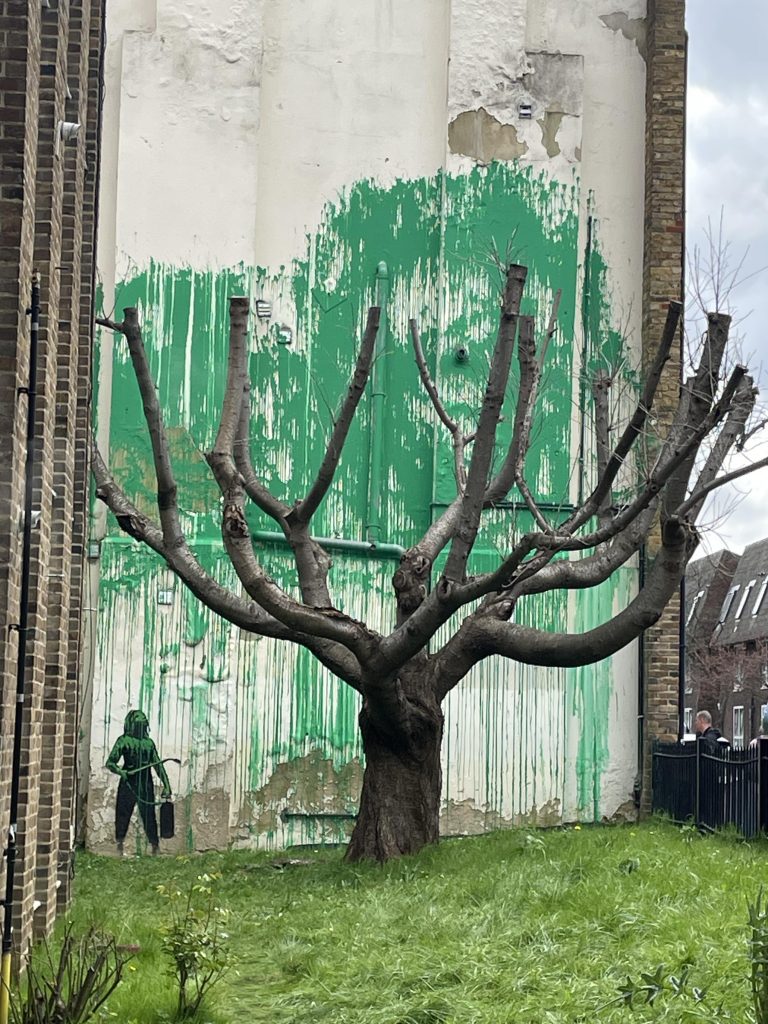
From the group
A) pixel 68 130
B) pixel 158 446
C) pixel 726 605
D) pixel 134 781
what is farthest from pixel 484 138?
pixel 726 605

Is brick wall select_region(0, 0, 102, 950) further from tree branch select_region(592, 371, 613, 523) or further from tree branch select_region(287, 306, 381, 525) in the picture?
tree branch select_region(592, 371, 613, 523)

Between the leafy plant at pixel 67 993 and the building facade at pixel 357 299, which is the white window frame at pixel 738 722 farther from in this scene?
the leafy plant at pixel 67 993

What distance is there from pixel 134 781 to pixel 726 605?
41584 millimetres

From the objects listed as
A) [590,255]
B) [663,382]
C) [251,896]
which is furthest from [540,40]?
[251,896]

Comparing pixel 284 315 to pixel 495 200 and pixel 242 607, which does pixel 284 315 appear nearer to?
pixel 495 200

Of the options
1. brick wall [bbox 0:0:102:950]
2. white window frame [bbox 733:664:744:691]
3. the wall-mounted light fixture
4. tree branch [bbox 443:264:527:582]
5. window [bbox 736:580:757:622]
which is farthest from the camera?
window [bbox 736:580:757:622]

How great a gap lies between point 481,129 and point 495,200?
35.2 inches

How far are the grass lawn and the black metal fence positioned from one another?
0.53m

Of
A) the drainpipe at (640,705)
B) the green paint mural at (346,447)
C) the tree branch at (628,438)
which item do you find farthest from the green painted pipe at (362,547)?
the tree branch at (628,438)

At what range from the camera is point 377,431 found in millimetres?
17125

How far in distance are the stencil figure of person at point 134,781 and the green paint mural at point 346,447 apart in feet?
1.24

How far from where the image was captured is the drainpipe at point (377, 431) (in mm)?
17031

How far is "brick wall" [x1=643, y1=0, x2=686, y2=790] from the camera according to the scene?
16.9 metres

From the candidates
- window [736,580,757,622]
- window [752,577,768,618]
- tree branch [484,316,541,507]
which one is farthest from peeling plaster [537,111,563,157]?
window [736,580,757,622]
